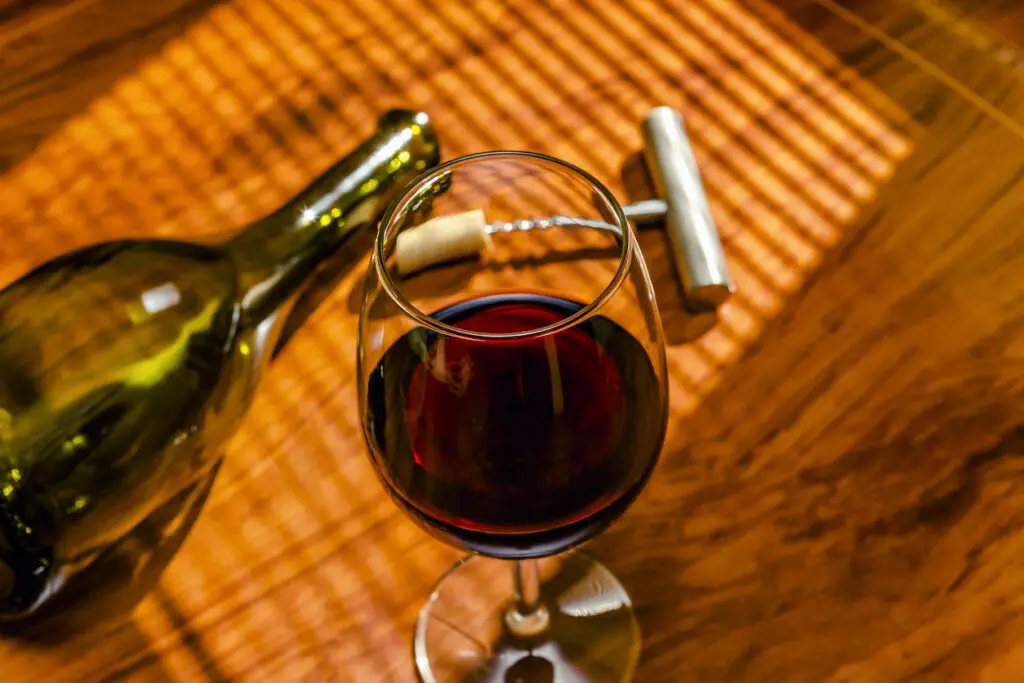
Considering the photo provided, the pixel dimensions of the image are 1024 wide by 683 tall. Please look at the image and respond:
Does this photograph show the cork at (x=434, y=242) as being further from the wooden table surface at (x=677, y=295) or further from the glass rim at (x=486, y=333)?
the wooden table surface at (x=677, y=295)

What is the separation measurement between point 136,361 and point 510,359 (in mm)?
296

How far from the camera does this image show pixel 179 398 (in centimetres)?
55

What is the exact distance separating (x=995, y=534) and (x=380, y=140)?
437 millimetres

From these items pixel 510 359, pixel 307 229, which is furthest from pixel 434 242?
pixel 307 229

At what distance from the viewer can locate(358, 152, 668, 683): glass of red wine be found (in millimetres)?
359

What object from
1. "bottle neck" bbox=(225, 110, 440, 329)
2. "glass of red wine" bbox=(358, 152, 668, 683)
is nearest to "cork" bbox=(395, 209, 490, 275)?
"glass of red wine" bbox=(358, 152, 668, 683)

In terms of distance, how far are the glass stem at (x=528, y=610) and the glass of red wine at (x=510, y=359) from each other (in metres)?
0.09

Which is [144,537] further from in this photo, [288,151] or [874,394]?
[874,394]

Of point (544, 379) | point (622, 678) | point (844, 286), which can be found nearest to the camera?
point (544, 379)

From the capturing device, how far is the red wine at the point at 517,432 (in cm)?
36

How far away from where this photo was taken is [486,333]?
33 cm

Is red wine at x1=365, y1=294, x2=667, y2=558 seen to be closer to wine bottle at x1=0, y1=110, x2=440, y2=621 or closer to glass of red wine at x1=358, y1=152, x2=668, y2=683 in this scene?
glass of red wine at x1=358, y1=152, x2=668, y2=683

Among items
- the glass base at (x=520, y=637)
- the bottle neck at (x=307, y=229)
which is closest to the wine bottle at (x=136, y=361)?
the bottle neck at (x=307, y=229)

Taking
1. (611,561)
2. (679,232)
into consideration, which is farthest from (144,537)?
(679,232)
